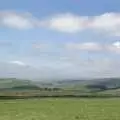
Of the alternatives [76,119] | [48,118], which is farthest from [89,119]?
[48,118]

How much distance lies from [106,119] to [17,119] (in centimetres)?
981

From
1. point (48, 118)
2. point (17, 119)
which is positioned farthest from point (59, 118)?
point (17, 119)

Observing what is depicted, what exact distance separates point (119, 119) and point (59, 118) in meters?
6.65

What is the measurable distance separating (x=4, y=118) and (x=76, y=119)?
8395mm

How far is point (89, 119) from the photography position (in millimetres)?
35844

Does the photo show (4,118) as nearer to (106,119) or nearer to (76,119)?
(76,119)

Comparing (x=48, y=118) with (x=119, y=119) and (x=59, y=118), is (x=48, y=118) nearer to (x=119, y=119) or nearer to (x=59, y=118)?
(x=59, y=118)

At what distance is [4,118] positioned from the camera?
37375 millimetres

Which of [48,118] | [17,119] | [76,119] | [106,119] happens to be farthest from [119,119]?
[17,119]

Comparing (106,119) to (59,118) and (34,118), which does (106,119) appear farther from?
(34,118)

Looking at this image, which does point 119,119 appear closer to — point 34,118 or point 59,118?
point 59,118

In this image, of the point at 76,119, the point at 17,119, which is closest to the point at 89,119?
the point at 76,119

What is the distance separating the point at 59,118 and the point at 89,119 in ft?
11.2

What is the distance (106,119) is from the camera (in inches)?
1405
